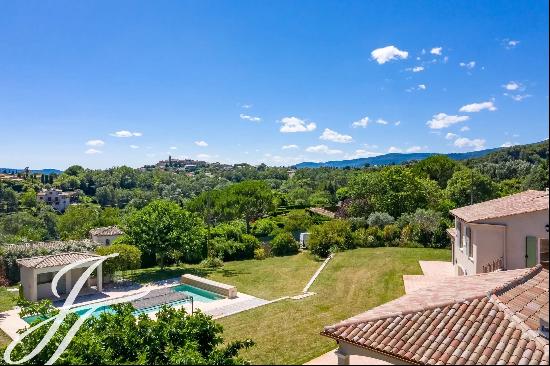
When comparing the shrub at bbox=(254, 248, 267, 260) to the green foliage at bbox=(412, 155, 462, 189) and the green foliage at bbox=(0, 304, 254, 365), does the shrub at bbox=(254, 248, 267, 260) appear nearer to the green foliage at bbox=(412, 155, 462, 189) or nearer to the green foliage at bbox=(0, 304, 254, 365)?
the green foliage at bbox=(0, 304, 254, 365)

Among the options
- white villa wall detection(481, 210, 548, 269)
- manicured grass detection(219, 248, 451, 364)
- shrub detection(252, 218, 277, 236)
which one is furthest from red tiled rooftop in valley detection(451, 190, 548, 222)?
shrub detection(252, 218, 277, 236)

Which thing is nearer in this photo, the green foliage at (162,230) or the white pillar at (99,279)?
the white pillar at (99,279)

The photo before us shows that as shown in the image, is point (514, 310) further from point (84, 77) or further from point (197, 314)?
point (84, 77)

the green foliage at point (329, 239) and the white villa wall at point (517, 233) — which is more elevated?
the white villa wall at point (517, 233)

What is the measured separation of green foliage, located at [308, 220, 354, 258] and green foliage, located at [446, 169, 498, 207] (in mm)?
18370

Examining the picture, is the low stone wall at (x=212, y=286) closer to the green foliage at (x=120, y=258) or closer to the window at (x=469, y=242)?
the green foliage at (x=120, y=258)

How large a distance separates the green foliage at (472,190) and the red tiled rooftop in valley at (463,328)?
4188 centimetres

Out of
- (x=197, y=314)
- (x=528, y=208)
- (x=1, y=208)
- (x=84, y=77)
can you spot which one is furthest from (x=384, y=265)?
(x=1, y=208)

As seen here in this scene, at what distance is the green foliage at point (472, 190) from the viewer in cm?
4797

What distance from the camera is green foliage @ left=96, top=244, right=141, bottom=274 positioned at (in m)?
28.1

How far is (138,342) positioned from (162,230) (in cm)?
2407

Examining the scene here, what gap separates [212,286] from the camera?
26.0m

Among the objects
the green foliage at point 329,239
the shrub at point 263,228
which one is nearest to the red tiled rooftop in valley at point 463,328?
the green foliage at point 329,239

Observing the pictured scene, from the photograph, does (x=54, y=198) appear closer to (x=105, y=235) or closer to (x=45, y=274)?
(x=105, y=235)
